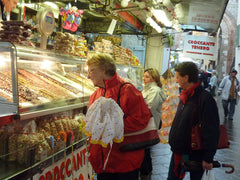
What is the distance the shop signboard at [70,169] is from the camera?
2311 millimetres

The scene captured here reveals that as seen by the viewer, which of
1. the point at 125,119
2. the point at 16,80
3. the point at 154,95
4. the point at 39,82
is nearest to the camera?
the point at 16,80

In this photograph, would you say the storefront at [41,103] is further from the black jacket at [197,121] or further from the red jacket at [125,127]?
the black jacket at [197,121]

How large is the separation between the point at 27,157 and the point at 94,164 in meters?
0.63

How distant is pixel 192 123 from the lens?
2506mm

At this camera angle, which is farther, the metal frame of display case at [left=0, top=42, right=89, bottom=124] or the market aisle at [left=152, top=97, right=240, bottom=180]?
the market aisle at [left=152, top=97, right=240, bottom=180]

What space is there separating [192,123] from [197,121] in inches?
2.3

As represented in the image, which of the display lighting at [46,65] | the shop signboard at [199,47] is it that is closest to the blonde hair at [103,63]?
the display lighting at [46,65]

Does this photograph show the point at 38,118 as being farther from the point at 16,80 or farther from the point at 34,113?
the point at 16,80

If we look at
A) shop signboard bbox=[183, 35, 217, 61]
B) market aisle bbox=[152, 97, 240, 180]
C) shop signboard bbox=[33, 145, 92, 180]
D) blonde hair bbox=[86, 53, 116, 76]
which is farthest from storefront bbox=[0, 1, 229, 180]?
shop signboard bbox=[183, 35, 217, 61]

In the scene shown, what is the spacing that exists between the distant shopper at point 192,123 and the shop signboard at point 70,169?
1169mm

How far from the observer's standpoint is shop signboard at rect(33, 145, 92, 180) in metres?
2.31

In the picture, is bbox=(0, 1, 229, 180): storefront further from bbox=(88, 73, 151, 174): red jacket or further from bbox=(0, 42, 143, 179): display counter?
bbox=(88, 73, 151, 174): red jacket

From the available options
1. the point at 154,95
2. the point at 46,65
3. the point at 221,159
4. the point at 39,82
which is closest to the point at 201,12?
the point at 154,95

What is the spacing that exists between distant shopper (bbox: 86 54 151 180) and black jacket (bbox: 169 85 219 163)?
48 centimetres
